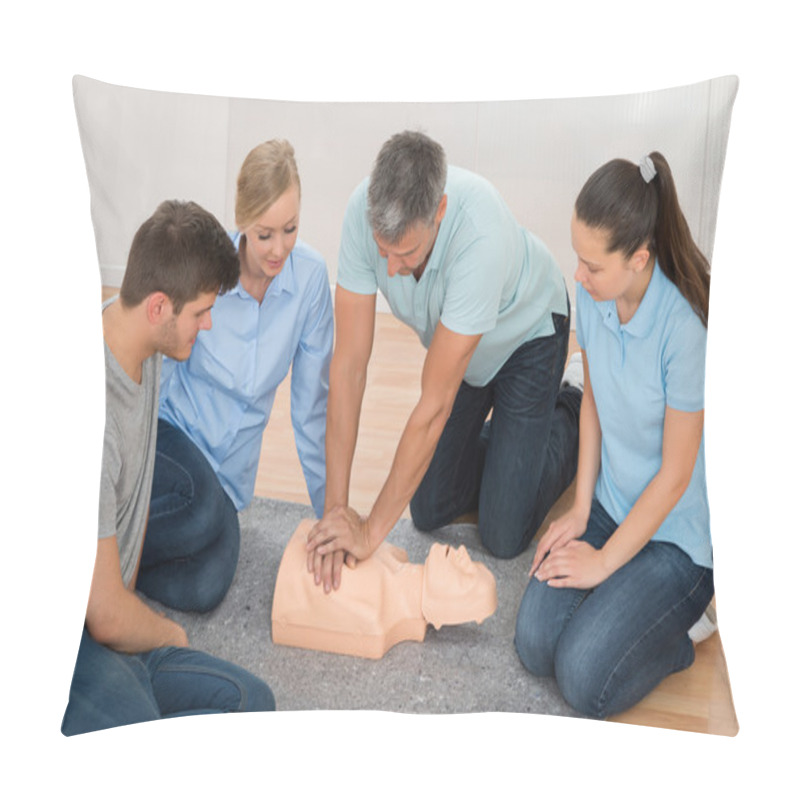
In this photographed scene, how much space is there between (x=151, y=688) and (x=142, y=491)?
406mm

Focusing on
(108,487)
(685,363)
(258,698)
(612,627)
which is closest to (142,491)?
(108,487)

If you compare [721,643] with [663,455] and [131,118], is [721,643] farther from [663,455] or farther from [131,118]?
[131,118]

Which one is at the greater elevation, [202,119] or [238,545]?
[202,119]

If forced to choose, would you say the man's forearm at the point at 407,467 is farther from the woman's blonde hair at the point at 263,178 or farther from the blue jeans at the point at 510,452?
the woman's blonde hair at the point at 263,178

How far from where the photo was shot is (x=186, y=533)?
2.86 metres

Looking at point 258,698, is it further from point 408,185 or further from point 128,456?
point 408,185

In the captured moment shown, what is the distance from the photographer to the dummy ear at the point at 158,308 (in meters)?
2.75

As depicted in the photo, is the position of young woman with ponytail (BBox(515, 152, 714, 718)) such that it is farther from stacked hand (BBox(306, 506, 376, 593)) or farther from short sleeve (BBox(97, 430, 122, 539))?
short sleeve (BBox(97, 430, 122, 539))

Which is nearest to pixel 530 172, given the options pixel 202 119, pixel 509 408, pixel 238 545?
pixel 509 408

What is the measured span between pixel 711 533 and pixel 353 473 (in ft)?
2.51

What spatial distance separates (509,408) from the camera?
2.81m

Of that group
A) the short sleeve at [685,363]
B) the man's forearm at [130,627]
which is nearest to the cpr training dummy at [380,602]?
the man's forearm at [130,627]

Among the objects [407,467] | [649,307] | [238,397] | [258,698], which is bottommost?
[258,698]

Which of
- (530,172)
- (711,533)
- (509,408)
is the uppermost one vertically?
(530,172)
